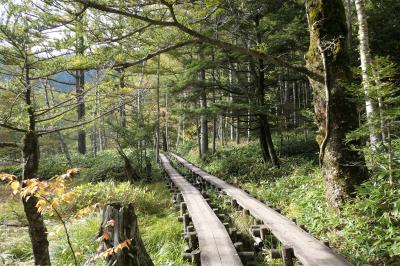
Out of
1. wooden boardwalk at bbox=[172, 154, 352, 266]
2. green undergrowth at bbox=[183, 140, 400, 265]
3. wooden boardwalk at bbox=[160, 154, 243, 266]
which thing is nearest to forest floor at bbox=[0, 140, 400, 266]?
green undergrowth at bbox=[183, 140, 400, 265]

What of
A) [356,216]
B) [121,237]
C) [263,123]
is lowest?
[356,216]

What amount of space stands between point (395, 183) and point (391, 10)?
37.0 ft

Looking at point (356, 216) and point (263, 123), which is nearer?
point (356, 216)

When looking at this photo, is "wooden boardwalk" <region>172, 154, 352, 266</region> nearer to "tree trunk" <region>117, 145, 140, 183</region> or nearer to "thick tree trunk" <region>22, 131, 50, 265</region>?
"thick tree trunk" <region>22, 131, 50, 265</region>

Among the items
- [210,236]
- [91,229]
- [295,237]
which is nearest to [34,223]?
[91,229]

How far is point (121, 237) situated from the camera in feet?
13.6

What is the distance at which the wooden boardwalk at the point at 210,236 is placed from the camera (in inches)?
197

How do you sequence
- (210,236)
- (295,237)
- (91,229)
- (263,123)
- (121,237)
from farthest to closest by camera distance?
1. (263,123)
2. (91,229)
3. (210,236)
4. (295,237)
5. (121,237)

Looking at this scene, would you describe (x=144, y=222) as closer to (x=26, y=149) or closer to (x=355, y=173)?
(x=26, y=149)

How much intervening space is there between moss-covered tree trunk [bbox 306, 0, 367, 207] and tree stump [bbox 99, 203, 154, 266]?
3.80m

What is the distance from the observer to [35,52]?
658cm

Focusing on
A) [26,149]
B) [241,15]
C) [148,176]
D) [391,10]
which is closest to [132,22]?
[26,149]

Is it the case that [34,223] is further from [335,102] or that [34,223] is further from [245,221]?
[335,102]

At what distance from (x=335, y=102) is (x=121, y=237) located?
4397 millimetres
